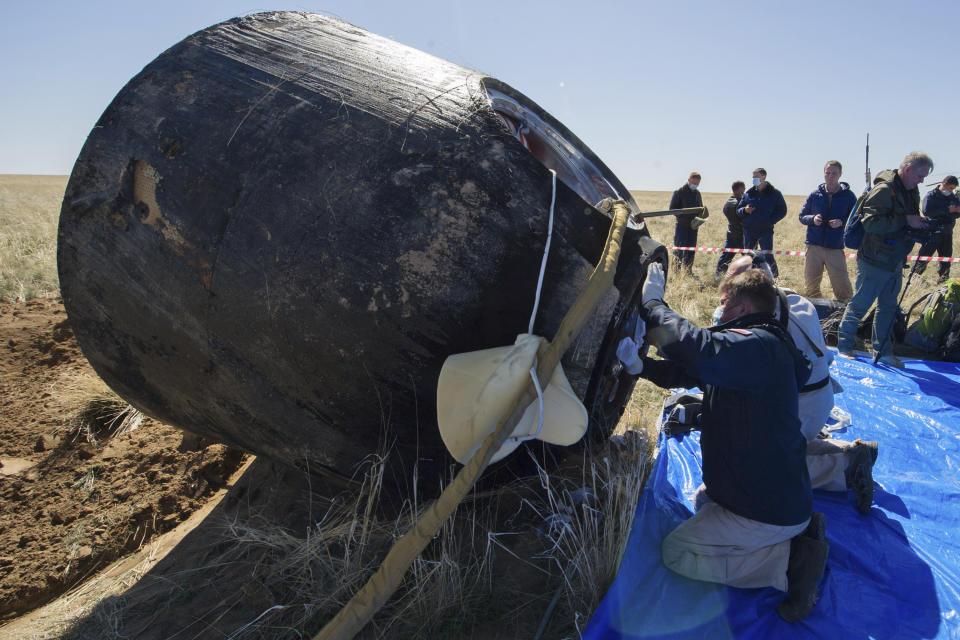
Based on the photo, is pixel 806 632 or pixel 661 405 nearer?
pixel 806 632

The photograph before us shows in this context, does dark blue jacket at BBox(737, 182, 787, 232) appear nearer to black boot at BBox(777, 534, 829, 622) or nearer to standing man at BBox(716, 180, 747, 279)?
standing man at BBox(716, 180, 747, 279)

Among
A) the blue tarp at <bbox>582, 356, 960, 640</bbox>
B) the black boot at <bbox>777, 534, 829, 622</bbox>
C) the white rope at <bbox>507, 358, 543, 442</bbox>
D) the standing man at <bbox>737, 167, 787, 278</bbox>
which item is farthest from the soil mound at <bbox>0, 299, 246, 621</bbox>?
the standing man at <bbox>737, 167, 787, 278</bbox>

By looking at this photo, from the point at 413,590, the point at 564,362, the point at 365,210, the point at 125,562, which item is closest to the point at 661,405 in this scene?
the point at 564,362

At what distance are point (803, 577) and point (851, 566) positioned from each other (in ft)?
1.74

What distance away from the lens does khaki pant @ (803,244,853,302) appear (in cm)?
750

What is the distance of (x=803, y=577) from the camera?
2510 mm

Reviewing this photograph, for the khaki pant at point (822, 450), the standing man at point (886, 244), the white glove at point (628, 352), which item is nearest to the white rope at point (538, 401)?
the white glove at point (628, 352)

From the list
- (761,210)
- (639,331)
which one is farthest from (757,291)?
(761,210)

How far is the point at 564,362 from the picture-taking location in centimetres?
254

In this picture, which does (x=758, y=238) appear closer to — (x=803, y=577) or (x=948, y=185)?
(x=948, y=185)

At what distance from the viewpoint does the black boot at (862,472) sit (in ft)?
10.3

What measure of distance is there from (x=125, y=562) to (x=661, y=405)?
3.81 metres

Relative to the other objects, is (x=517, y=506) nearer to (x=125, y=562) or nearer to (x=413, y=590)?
(x=413, y=590)

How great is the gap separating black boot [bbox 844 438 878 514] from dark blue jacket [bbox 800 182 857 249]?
4959 mm
